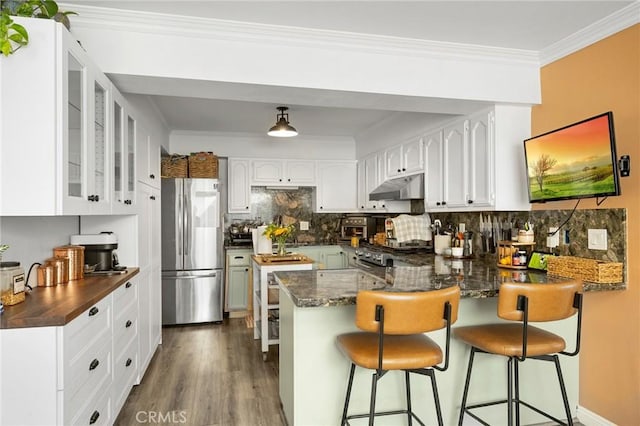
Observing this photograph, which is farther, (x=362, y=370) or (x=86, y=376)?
(x=362, y=370)

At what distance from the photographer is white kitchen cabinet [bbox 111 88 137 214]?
8.69ft

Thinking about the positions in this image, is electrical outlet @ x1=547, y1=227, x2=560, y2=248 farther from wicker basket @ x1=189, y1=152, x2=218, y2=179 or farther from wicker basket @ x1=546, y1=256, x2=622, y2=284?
wicker basket @ x1=189, y1=152, x2=218, y2=179

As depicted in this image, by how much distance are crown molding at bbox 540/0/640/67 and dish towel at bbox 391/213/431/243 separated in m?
2.17

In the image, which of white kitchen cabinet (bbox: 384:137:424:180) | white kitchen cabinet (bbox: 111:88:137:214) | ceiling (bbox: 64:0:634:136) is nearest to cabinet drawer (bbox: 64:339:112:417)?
white kitchen cabinet (bbox: 111:88:137:214)

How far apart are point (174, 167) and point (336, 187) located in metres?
2.35

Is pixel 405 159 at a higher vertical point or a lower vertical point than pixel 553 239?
higher

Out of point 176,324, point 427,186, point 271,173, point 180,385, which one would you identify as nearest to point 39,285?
point 180,385

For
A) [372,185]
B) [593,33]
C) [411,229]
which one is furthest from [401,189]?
[593,33]

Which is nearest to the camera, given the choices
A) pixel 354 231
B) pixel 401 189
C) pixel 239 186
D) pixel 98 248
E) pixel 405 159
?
pixel 98 248

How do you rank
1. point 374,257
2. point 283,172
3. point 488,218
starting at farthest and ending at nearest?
point 283,172 → point 374,257 → point 488,218

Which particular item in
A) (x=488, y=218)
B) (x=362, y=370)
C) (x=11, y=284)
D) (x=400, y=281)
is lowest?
(x=362, y=370)

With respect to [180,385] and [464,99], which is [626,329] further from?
[180,385]

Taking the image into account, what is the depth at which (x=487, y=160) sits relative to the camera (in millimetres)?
3275

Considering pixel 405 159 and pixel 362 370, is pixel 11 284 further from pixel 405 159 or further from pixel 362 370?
pixel 405 159
